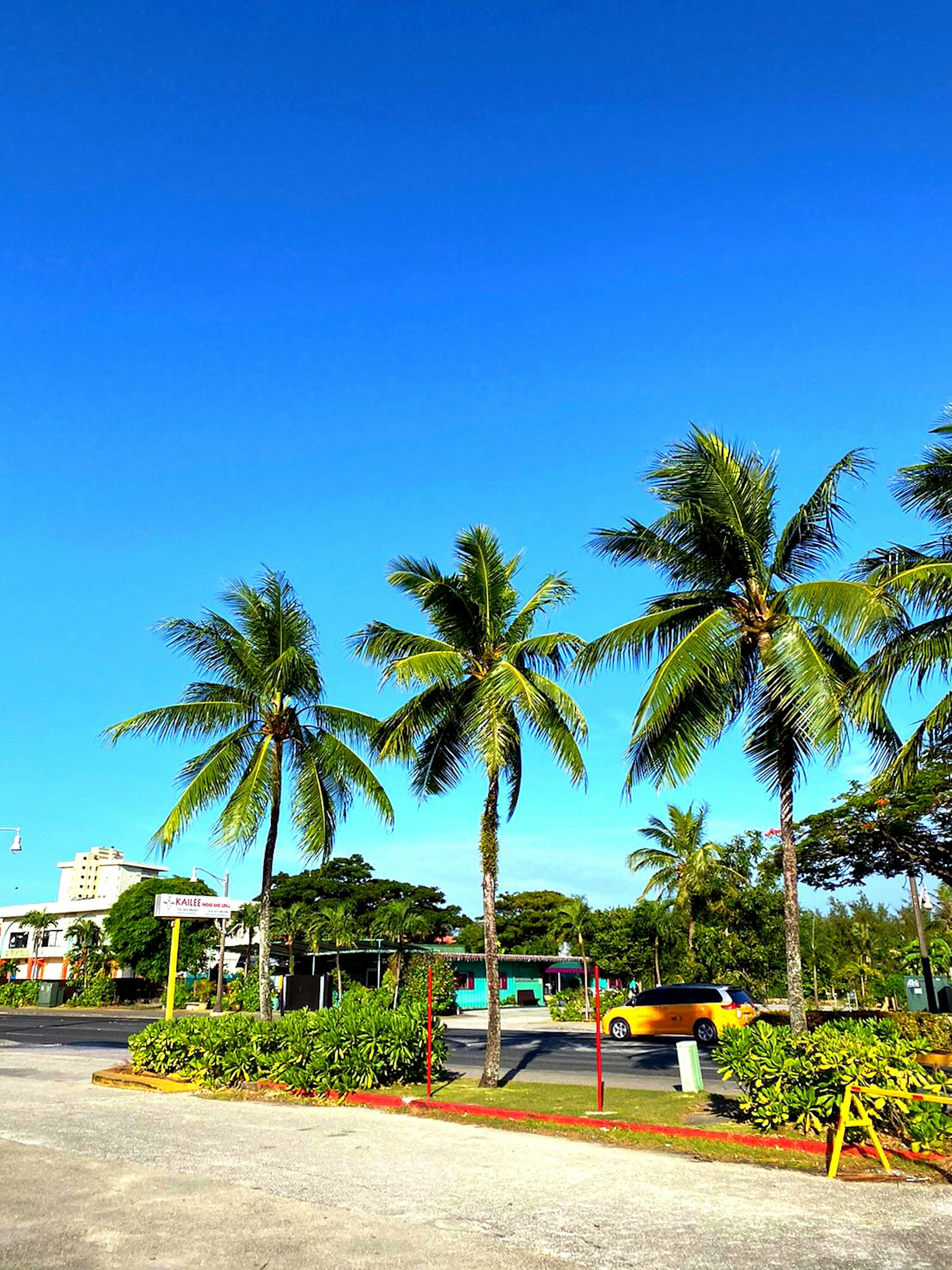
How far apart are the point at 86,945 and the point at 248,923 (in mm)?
13242

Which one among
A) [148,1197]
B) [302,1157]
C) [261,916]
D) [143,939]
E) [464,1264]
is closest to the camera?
[464,1264]

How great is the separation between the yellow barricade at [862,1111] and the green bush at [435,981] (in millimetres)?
27303

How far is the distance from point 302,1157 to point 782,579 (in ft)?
36.3

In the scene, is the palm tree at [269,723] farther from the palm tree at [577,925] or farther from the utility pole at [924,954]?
the palm tree at [577,925]

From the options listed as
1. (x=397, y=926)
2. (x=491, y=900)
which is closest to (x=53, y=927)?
(x=397, y=926)

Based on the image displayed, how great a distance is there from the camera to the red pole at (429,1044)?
1555cm

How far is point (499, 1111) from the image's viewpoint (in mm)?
13859

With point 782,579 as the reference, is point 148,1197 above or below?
below

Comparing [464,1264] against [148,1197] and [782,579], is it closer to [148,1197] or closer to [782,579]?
[148,1197]

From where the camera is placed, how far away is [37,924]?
72188 millimetres

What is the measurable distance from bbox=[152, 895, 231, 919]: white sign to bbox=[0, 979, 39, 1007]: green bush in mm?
45557

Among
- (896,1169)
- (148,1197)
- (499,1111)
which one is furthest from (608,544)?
(148,1197)

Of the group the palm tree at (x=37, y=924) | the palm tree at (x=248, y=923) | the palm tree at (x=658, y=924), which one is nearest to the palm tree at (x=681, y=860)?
the palm tree at (x=658, y=924)

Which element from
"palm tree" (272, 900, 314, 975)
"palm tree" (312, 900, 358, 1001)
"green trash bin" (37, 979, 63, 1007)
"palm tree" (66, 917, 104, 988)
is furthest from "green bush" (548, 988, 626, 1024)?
"palm tree" (66, 917, 104, 988)
